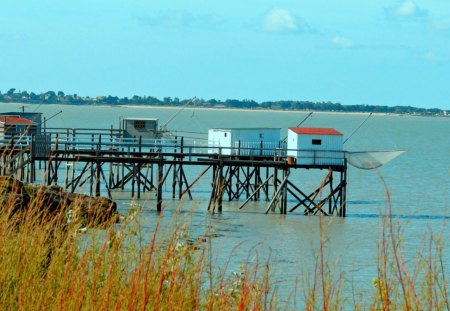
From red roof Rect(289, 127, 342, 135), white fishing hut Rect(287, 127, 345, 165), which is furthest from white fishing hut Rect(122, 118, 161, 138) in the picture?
white fishing hut Rect(287, 127, 345, 165)

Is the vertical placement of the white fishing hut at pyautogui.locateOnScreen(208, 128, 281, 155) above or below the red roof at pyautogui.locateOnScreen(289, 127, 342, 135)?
below

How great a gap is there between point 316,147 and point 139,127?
18.1 metres

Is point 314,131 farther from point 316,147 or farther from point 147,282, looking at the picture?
point 147,282

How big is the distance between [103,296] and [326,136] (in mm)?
38697

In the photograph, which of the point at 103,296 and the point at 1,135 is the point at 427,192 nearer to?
the point at 1,135

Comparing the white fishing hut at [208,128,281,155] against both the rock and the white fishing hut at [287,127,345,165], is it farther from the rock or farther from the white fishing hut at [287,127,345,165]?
the rock

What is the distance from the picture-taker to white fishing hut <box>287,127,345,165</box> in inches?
1740

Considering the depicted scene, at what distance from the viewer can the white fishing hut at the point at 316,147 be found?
4419cm

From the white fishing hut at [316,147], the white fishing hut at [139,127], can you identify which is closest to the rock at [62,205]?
the white fishing hut at [316,147]

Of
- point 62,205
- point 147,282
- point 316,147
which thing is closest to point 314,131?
point 316,147

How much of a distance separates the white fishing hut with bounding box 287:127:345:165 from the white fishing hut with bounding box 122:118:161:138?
16010 mm

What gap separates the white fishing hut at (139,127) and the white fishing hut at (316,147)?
630 inches

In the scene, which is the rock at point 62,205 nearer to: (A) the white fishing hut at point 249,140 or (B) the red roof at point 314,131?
(B) the red roof at point 314,131

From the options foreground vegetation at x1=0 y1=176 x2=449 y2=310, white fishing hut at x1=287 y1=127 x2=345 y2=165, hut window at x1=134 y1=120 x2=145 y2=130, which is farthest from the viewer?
hut window at x1=134 y1=120 x2=145 y2=130
